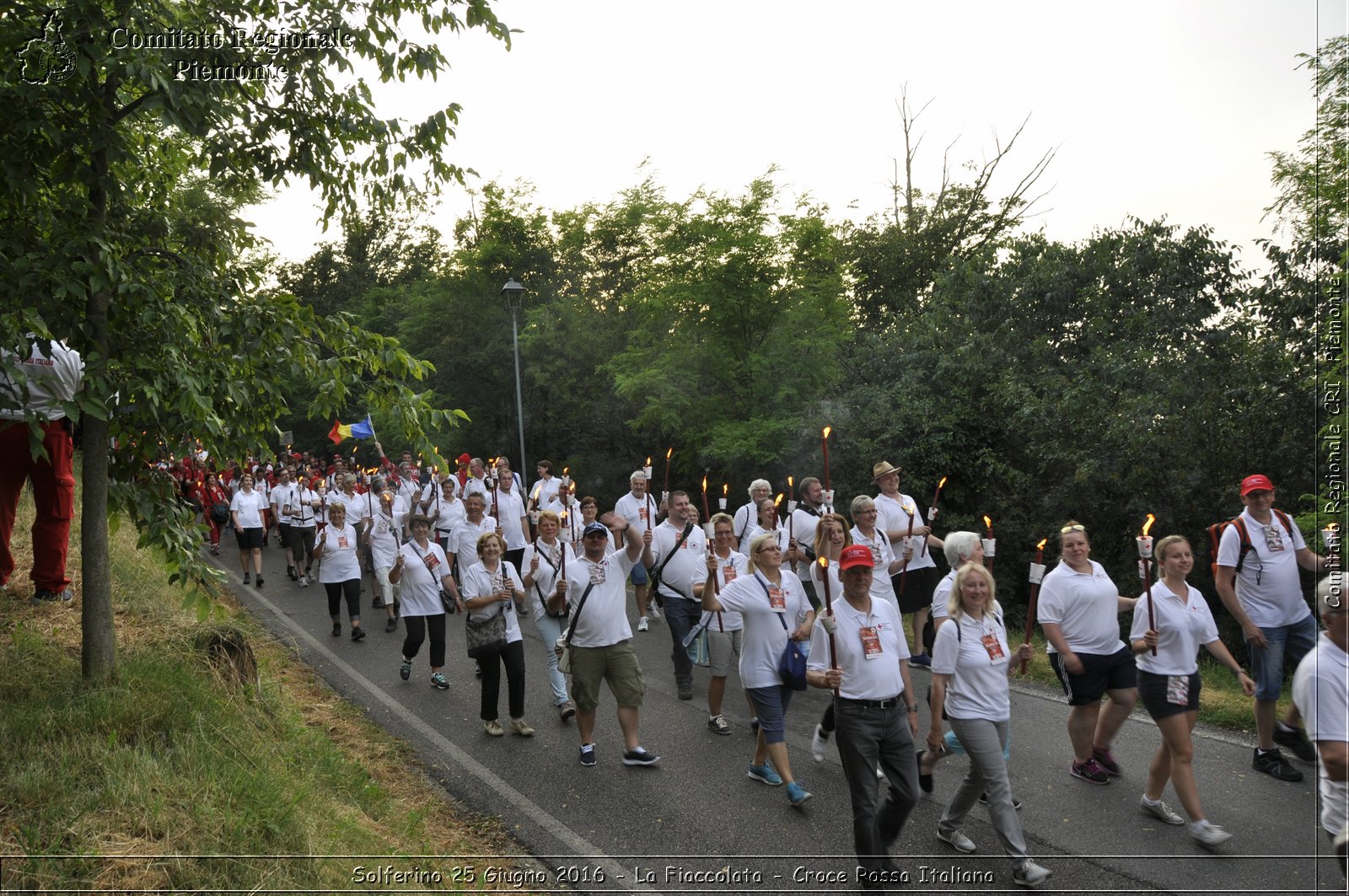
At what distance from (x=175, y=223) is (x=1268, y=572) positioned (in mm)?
8237

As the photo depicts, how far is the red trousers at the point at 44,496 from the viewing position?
23.2ft

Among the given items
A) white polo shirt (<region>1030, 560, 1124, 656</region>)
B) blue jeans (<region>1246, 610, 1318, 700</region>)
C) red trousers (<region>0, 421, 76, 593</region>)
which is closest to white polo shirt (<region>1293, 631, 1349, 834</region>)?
white polo shirt (<region>1030, 560, 1124, 656</region>)

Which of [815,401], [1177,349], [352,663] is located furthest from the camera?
[815,401]

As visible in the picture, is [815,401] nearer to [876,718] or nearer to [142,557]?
[142,557]

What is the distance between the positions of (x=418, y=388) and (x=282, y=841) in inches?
1032

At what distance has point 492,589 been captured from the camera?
8352 mm

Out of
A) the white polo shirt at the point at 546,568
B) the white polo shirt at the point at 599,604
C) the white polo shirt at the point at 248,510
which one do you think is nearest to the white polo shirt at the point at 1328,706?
the white polo shirt at the point at 599,604

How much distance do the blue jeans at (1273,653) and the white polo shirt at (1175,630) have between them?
0.91m

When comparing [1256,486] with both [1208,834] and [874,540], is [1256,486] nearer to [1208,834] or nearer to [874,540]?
[1208,834]

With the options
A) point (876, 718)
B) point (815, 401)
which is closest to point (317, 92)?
point (876, 718)

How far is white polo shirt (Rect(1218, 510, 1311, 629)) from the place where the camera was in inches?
269

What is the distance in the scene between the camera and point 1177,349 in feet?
51.3

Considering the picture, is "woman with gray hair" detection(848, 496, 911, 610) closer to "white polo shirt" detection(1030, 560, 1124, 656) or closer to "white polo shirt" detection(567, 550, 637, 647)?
"white polo shirt" detection(1030, 560, 1124, 656)

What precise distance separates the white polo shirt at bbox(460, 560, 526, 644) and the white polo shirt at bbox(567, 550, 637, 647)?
0.85 meters
